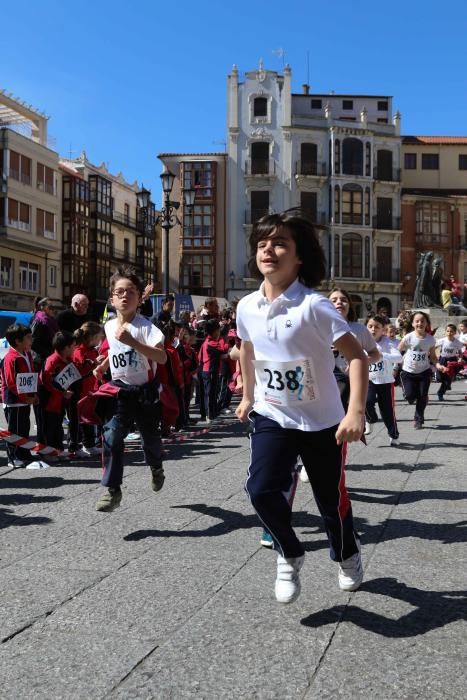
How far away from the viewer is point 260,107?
53.2m

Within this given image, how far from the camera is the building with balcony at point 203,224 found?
53.4 meters

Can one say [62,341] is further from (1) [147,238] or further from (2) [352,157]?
(1) [147,238]

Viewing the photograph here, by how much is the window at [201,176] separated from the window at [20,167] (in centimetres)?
1119

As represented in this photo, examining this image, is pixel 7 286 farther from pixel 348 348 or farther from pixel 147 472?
pixel 348 348

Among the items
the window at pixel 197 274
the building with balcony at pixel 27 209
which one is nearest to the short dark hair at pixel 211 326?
the building with balcony at pixel 27 209

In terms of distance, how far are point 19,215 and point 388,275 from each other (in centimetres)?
2509

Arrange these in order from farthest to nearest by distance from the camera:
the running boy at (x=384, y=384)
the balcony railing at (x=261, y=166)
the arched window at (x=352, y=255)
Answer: the arched window at (x=352, y=255) → the balcony railing at (x=261, y=166) → the running boy at (x=384, y=384)

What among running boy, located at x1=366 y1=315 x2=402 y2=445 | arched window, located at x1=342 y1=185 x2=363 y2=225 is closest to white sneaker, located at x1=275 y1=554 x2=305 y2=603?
running boy, located at x1=366 y1=315 x2=402 y2=445

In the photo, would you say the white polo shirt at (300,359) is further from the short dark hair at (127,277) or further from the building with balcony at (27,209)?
the building with balcony at (27,209)

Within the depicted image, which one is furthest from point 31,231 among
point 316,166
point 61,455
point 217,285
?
point 61,455

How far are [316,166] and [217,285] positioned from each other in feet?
34.7

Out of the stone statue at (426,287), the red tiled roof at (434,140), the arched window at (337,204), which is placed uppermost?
the red tiled roof at (434,140)

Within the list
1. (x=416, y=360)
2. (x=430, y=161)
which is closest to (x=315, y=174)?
(x=430, y=161)

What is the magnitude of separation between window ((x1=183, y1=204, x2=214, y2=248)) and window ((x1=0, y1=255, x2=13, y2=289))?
12.7 metres
